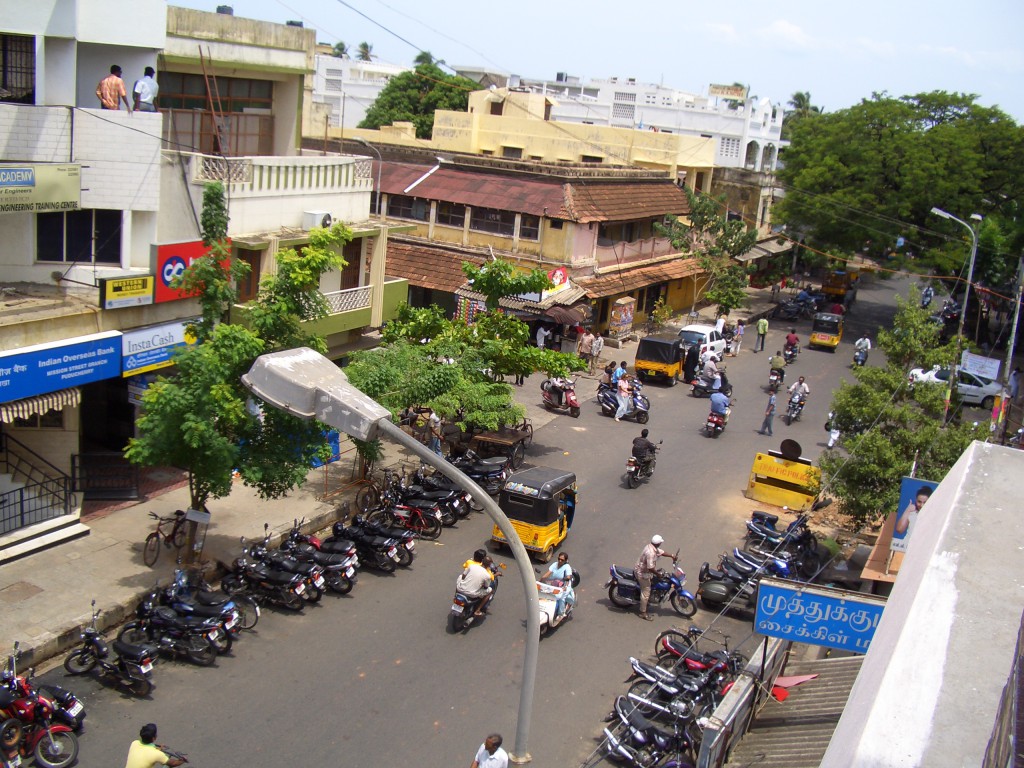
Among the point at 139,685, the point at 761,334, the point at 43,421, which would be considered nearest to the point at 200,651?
the point at 139,685

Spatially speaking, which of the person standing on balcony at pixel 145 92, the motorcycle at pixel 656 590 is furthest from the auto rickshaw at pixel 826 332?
the person standing on balcony at pixel 145 92

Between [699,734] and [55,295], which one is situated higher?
[55,295]

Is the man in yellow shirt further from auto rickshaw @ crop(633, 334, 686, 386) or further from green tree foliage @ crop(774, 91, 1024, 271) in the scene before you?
green tree foliage @ crop(774, 91, 1024, 271)

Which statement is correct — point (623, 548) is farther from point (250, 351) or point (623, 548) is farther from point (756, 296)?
point (756, 296)

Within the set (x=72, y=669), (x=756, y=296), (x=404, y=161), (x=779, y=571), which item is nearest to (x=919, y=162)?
(x=756, y=296)

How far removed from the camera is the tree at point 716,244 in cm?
3528

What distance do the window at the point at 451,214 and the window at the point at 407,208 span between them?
1.71 feet

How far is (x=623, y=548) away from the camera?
16844mm

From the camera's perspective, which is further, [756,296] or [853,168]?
[756,296]

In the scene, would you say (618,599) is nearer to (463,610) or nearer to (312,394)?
(463,610)

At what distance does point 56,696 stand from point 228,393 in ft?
13.8

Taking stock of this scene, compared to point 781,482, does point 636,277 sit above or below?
above

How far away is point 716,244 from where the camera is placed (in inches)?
1442

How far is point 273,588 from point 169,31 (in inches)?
415
